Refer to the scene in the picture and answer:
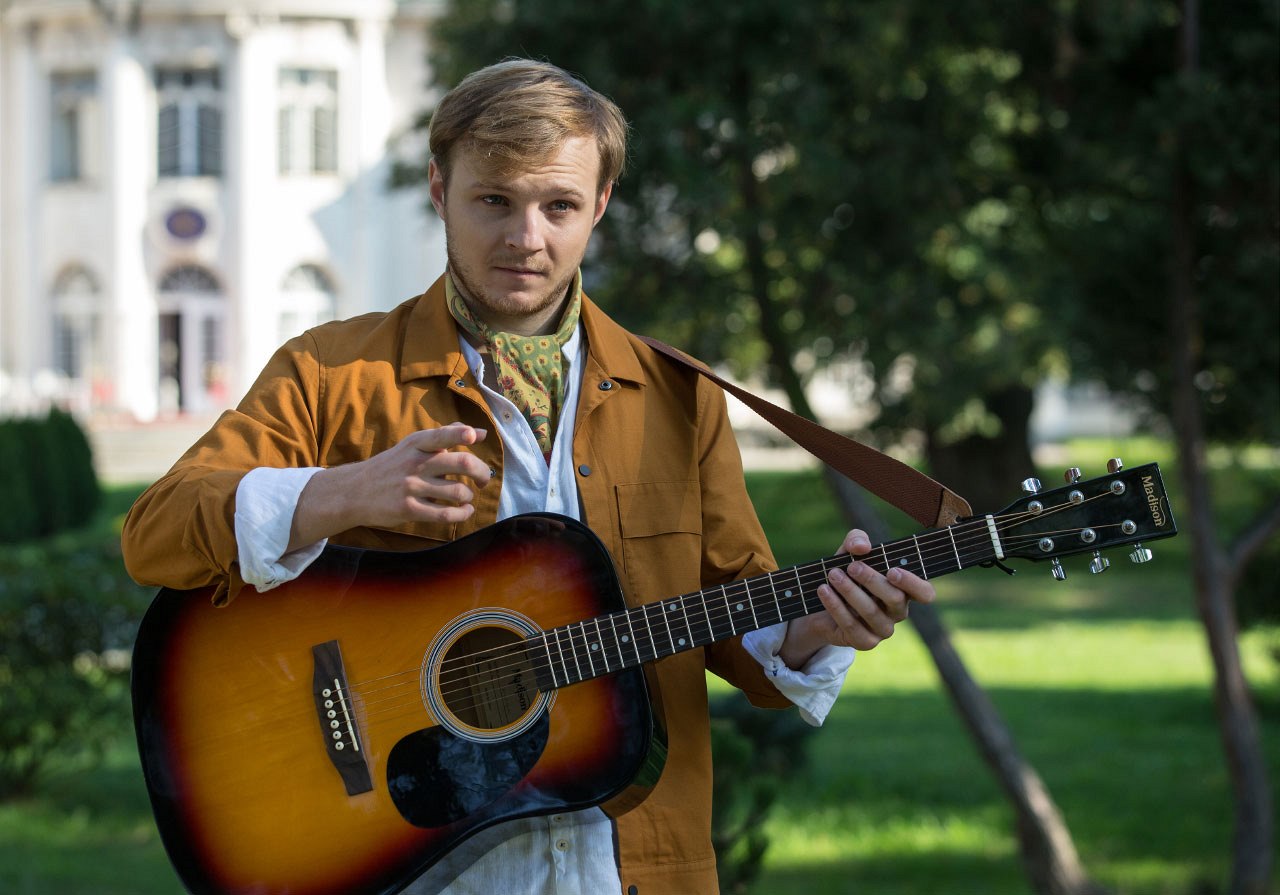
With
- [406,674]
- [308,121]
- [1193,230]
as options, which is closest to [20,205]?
[308,121]

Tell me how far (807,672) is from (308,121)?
1260 inches

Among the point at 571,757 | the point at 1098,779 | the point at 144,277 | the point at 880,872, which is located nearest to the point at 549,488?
the point at 571,757

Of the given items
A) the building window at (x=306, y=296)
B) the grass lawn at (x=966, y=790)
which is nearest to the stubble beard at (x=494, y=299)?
the grass lawn at (x=966, y=790)

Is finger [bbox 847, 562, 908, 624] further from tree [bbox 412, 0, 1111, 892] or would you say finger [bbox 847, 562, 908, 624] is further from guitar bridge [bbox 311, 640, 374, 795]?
tree [bbox 412, 0, 1111, 892]

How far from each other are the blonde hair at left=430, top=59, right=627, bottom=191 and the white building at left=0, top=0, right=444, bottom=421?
97.6ft

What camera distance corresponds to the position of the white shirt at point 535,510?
8.02 ft

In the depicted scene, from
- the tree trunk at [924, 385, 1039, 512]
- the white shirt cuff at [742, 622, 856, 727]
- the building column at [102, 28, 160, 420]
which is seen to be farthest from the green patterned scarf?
the building column at [102, 28, 160, 420]

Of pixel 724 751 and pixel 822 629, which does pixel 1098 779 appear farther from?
pixel 822 629

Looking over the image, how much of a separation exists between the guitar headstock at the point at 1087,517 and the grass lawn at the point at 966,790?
3.50 m

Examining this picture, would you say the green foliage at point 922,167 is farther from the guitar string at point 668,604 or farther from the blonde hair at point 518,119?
the guitar string at point 668,604

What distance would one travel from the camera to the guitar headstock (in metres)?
2.61

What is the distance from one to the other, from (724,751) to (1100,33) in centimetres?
303

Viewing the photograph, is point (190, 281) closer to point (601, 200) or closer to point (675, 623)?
point (601, 200)

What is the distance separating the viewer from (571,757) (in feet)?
8.66
